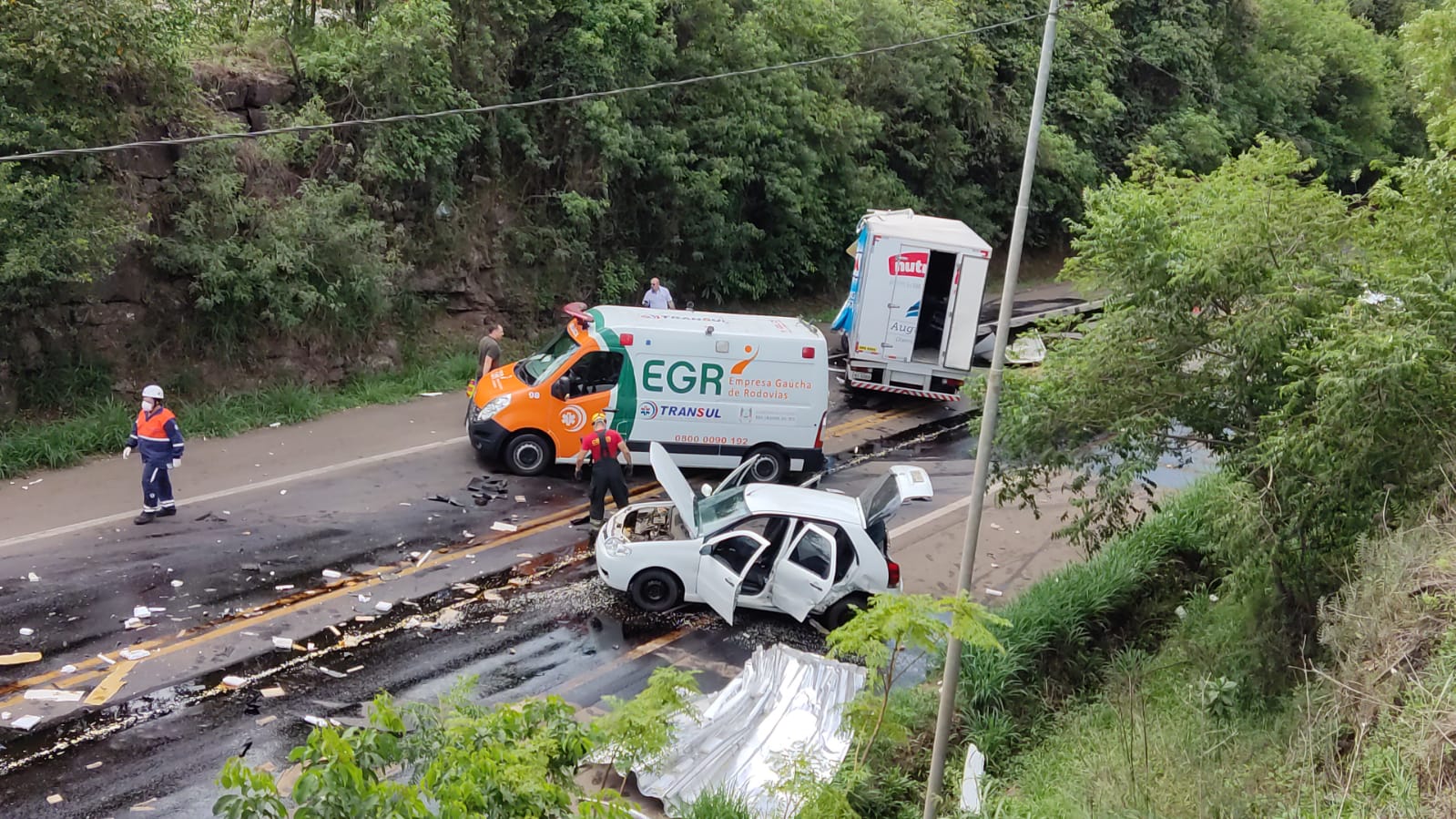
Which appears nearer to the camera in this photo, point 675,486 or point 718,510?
point 675,486

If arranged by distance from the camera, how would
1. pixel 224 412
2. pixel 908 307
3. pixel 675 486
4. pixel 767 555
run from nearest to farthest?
1. pixel 767 555
2. pixel 675 486
3. pixel 224 412
4. pixel 908 307

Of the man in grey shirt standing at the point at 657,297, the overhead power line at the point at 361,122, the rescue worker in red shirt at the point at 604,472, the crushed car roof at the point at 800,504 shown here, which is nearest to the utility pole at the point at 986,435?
the crushed car roof at the point at 800,504

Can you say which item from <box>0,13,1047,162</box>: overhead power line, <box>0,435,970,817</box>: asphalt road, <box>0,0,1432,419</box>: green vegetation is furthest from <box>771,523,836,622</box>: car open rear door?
<box>0,0,1432,419</box>: green vegetation

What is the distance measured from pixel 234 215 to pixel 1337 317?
14088mm

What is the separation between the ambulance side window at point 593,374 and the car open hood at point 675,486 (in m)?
3.32

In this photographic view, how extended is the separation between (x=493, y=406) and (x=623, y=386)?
5.59 feet

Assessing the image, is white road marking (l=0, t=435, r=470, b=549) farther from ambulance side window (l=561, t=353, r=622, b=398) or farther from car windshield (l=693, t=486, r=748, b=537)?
car windshield (l=693, t=486, r=748, b=537)

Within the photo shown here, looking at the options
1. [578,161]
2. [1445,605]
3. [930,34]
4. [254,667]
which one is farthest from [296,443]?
[930,34]

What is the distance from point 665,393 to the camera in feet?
48.0

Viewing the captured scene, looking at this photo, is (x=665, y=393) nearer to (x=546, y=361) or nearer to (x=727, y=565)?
(x=546, y=361)

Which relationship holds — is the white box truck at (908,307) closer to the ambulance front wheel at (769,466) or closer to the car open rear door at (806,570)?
the ambulance front wheel at (769,466)

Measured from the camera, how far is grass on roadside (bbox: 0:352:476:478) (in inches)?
542

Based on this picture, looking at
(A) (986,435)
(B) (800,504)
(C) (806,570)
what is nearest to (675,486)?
(B) (800,504)

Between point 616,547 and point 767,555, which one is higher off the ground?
point 767,555
